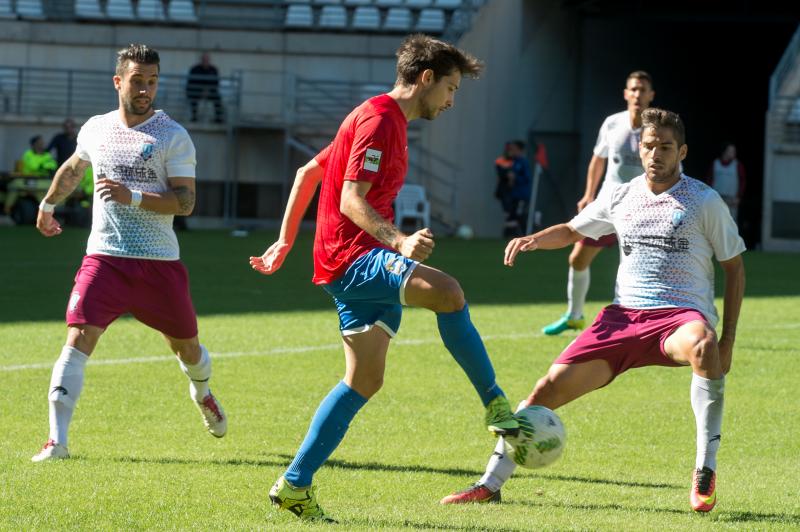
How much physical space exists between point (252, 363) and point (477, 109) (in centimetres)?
2270

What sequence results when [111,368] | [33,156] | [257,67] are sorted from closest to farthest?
[111,368], [33,156], [257,67]

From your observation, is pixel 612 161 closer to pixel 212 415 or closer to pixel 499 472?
pixel 212 415

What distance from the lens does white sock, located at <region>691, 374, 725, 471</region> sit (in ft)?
18.7

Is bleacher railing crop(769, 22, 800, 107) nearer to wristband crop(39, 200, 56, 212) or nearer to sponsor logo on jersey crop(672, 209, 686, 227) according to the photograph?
wristband crop(39, 200, 56, 212)

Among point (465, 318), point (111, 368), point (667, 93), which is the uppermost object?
point (667, 93)

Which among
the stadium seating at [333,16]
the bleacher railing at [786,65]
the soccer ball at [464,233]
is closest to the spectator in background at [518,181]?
the soccer ball at [464,233]

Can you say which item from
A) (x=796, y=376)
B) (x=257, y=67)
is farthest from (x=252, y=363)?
(x=257, y=67)

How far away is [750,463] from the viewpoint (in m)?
6.80

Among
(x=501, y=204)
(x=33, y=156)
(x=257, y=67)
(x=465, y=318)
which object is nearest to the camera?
(x=465, y=318)

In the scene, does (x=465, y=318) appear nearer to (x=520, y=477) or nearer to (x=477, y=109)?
(x=520, y=477)

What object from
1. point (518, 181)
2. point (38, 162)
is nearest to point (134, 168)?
point (38, 162)

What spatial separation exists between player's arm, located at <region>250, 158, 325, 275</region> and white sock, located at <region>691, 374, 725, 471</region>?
1750 mm

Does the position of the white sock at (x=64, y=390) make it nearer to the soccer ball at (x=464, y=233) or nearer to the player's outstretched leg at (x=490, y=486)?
the player's outstretched leg at (x=490, y=486)

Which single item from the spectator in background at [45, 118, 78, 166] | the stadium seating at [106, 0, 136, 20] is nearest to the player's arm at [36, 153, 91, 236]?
the spectator in background at [45, 118, 78, 166]
